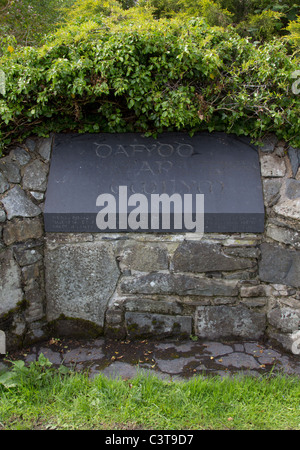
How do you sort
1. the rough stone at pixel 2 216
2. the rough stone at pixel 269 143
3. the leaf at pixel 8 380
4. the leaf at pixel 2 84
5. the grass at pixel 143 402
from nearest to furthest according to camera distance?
1. the grass at pixel 143 402
2. the leaf at pixel 8 380
3. the rough stone at pixel 2 216
4. the leaf at pixel 2 84
5. the rough stone at pixel 269 143

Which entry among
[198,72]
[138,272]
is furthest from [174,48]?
[138,272]

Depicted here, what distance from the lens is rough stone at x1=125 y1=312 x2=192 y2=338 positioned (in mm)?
2527

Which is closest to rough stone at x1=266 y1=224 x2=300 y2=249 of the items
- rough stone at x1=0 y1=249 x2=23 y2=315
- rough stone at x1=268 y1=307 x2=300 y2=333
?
rough stone at x1=268 y1=307 x2=300 y2=333

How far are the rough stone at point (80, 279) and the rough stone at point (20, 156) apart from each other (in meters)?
0.67

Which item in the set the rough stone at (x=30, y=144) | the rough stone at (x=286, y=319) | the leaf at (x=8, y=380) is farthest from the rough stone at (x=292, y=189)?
the leaf at (x=8, y=380)

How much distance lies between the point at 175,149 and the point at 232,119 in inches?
18.3

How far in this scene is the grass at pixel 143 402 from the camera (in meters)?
1.78

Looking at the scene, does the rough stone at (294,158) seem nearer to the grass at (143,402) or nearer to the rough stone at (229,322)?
the rough stone at (229,322)

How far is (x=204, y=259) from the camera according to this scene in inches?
96.8

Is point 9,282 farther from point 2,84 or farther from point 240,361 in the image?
point 240,361

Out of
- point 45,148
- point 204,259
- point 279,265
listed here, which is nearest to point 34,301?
point 45,148

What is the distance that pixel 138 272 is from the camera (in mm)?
2512

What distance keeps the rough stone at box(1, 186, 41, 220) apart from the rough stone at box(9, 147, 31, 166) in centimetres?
22
